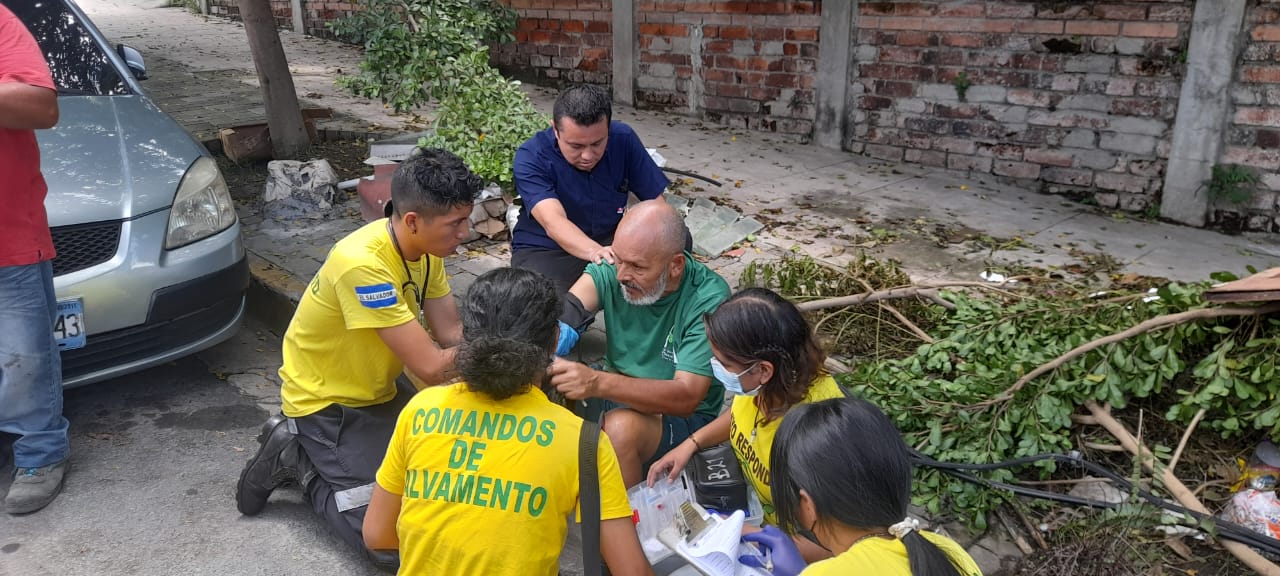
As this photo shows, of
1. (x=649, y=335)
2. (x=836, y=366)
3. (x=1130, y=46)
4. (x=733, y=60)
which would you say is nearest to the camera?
(x=649, y=335)

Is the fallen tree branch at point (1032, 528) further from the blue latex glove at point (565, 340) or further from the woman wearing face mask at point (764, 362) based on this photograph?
the blue latex glove at point (565, 340)

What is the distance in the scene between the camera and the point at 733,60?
8719 mm

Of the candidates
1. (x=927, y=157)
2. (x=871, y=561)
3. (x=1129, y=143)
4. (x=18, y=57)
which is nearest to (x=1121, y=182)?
(x=1129, y=143)

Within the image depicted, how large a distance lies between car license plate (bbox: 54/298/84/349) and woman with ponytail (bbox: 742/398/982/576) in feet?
10.2

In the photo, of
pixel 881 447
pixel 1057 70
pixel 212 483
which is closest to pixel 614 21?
pixel 1057 70

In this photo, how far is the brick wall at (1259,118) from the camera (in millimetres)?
5727

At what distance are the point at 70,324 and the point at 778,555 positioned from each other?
2.98 metres

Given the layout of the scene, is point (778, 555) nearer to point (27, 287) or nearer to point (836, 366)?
point (836, 366)

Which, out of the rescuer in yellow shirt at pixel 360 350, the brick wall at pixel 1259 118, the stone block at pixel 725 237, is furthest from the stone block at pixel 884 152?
the rescuer in yellow shirt at pixel 360 350

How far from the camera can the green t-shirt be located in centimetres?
327

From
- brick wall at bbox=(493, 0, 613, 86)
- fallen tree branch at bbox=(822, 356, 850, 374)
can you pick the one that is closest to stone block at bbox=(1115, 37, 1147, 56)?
fallen tree branch at bbox=(822, 356, 850, 374)

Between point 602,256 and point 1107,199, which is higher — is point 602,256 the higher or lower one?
the higher one

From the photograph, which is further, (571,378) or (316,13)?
(316,13)

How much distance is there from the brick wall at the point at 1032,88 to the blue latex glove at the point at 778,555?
204 inches
